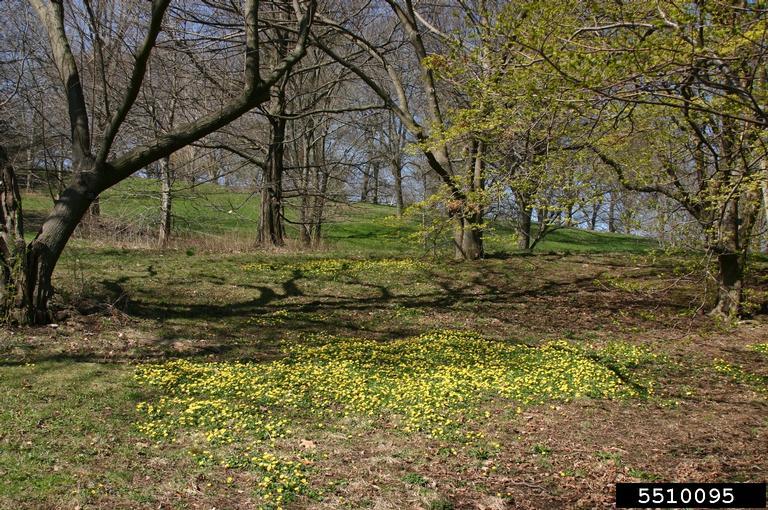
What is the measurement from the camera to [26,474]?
5094mm

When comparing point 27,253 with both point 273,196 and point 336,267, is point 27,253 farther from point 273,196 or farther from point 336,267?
point 273,196

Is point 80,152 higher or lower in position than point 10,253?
higher

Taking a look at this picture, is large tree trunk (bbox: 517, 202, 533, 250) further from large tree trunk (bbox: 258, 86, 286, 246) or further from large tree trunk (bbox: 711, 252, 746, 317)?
large tree trunk (bbox: 258, 86, 286, 246)

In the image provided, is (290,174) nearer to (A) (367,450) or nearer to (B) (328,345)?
(B) (328,345)

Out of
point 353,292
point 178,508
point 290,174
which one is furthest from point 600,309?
point 290,174

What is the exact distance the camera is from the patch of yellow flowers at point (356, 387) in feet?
21.3

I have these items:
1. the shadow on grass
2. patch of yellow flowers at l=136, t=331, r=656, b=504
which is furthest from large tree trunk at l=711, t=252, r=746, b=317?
patch of yellow flowers at l=136, t=331, r=656, b=504

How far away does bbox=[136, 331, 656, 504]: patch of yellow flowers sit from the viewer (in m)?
6.50

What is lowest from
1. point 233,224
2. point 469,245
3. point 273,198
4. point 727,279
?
point 727,279

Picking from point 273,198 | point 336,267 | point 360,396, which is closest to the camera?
point 360,396

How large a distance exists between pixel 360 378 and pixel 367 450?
216cm

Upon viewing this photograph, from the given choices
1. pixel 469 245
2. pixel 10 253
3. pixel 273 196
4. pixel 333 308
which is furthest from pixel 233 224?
pixel 10 253

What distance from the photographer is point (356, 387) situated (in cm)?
796

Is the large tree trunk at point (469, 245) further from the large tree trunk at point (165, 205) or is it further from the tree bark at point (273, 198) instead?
the large tree trunk at point (165, 205)
